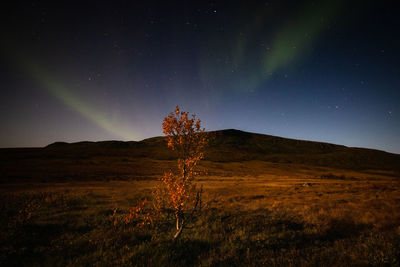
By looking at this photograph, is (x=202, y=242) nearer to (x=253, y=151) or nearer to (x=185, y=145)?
(x=185, y=145)

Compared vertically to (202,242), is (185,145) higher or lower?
higher

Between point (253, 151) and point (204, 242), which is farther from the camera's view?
point (253, 151)

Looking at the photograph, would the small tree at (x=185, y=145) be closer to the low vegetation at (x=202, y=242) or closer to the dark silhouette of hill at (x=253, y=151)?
the low vegetation at (x=202, y=242)

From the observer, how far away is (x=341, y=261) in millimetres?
5949

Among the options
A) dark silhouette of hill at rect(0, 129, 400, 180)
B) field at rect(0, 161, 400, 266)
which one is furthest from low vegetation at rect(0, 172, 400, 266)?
dark silhouette of hill at rect(0, 129, 400, 180)

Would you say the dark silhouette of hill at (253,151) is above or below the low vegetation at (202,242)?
above

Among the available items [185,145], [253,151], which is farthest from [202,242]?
[253,151]

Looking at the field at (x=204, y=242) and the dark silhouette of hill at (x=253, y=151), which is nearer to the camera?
the field at (x=204, y=242)

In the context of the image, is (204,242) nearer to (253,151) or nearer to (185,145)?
(185,145)

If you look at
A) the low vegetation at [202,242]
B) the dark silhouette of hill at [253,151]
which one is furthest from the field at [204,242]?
the dark silhouette of hill at [253,151]

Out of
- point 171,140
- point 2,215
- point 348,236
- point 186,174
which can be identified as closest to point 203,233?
point 186,174

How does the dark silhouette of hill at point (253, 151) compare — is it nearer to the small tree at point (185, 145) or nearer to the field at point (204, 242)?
the field at point (204, 242)

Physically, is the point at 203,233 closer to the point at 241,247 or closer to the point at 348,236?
the point at 241,247

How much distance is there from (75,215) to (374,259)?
51.2 ft
